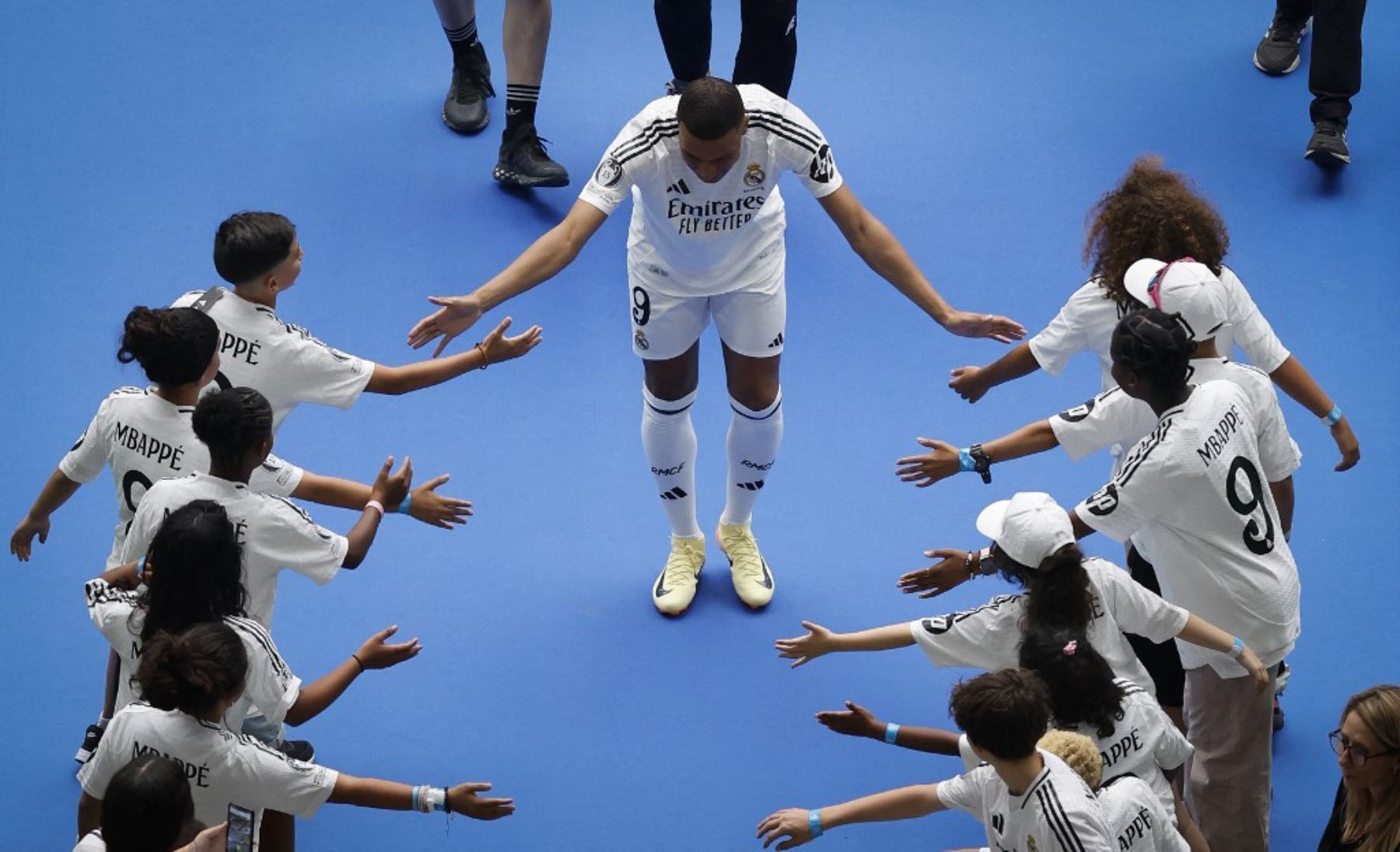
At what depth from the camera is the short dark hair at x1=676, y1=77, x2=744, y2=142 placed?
3861mm

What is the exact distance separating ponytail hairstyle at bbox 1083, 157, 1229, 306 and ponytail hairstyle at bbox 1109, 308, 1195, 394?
18.0 inches

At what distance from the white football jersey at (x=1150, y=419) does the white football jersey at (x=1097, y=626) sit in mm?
465

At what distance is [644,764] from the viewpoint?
13.8 feet

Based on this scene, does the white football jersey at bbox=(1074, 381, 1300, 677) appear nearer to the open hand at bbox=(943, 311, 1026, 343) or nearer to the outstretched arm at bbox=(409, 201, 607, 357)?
the open hand at bbox=(943, 311, 1026, 343)

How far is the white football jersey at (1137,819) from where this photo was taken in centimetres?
294

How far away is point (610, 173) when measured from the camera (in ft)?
13.5

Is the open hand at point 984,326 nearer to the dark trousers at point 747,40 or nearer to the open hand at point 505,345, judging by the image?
the open hand at point 505,345

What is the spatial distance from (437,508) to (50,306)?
2516 millimetres

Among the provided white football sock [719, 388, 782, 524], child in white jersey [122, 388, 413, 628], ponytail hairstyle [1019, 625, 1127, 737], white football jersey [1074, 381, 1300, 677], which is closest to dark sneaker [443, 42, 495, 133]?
white football sock [719, 388, 782, 524]

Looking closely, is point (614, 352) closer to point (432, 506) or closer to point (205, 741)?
point (432, 506)

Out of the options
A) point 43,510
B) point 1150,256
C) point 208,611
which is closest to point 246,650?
point 208,611

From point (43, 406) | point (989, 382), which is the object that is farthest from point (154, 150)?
point (989, 382)

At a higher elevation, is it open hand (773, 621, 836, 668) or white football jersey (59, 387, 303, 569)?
white football jersey (59, 387, 303, 569)

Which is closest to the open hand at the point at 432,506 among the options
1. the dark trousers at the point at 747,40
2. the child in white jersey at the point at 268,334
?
the child in white jersey at the point at 268,334
